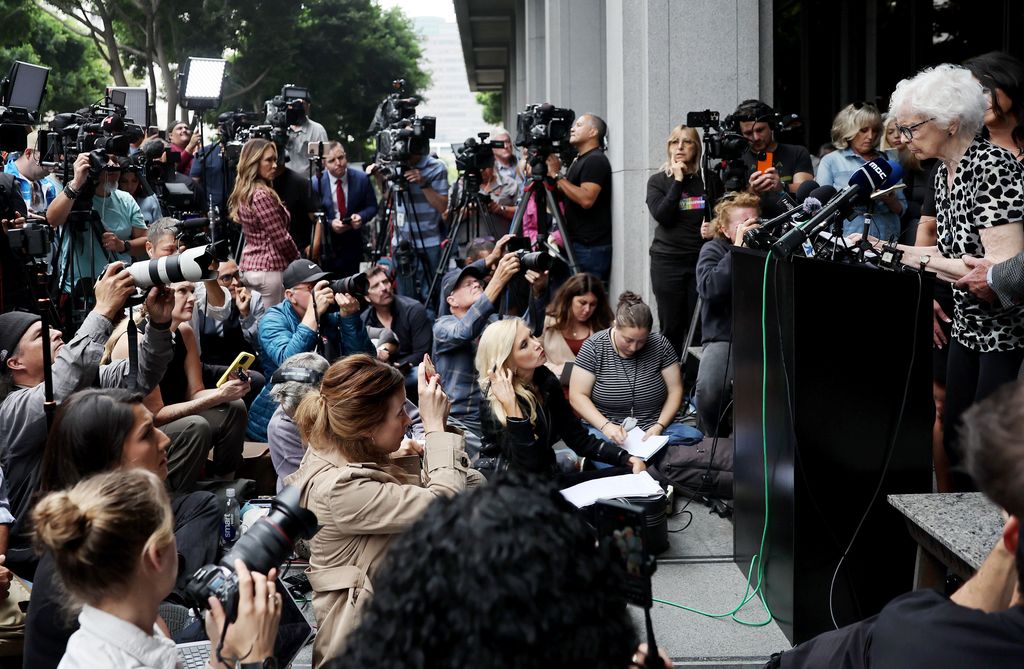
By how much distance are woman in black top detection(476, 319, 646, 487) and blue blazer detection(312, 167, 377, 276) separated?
4.54 m

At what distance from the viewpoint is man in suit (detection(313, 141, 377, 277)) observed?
9133 mm

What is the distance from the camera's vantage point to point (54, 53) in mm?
30547

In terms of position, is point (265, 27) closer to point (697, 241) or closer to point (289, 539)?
point (697, 241)

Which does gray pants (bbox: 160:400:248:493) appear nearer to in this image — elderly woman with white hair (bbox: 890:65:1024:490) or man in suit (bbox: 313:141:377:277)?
elderly woman with white hair (bbox: 890:65:1024:490)

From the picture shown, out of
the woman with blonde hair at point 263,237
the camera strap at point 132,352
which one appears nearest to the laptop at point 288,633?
the camera strap at point 132,352

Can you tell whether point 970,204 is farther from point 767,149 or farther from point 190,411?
point 190,411

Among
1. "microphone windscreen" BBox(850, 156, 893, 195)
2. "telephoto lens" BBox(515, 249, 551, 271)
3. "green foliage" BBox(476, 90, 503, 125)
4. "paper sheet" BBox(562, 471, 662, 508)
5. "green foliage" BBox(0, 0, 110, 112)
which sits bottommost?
"paper sheet" BBox(562, 471, 662, 508)

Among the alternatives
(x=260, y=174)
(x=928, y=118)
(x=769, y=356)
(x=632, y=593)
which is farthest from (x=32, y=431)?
(x=260, y=174)

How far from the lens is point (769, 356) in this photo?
3893mm

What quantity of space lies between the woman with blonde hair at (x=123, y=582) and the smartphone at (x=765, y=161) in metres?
4.51

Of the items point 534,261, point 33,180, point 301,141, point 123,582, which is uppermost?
point 301,141

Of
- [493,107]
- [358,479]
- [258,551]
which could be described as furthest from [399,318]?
[493,107]

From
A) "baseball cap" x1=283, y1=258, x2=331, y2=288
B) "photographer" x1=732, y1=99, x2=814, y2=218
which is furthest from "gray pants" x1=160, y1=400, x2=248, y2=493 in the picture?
"photographer" x1=732, y1=99, x2=814, y2=218

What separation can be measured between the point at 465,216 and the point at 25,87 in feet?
10.6
